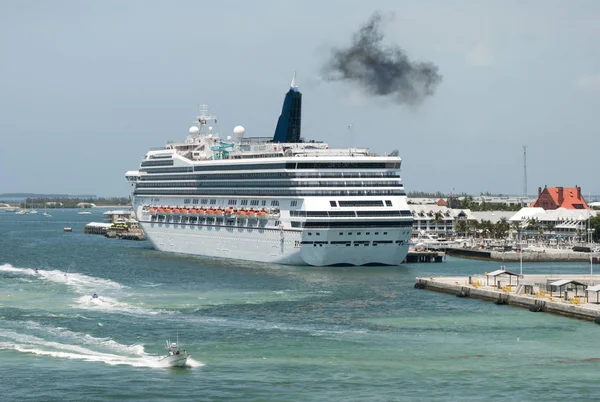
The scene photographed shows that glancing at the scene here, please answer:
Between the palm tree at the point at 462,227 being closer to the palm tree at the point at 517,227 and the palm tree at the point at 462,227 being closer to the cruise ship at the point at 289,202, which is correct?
the palm tree at the point at 517,227

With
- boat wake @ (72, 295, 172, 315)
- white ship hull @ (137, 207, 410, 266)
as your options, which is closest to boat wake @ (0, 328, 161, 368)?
boat wake @ (72, 295, 172, 315)

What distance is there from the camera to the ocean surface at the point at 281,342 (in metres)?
45.9

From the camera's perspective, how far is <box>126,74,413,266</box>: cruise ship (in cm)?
9500

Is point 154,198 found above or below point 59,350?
above

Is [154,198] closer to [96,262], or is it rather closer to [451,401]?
[96,262]

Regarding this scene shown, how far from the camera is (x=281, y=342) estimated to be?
56.0 meters

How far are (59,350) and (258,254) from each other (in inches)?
1959

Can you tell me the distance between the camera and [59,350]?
53781mm

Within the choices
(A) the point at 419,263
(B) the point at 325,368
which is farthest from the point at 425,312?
(A) the point at 419,263

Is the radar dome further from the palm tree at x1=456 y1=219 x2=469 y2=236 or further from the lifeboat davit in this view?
the palm tree at x1=456 y1=219 x2=469 y2=236

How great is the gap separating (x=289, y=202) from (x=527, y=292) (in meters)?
28.7

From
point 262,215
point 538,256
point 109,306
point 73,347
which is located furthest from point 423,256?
point 73,347

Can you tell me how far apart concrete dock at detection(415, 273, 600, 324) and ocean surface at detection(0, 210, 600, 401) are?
4.68 feet

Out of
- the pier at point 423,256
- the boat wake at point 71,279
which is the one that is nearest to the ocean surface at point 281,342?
the boat wake at point 71,279
